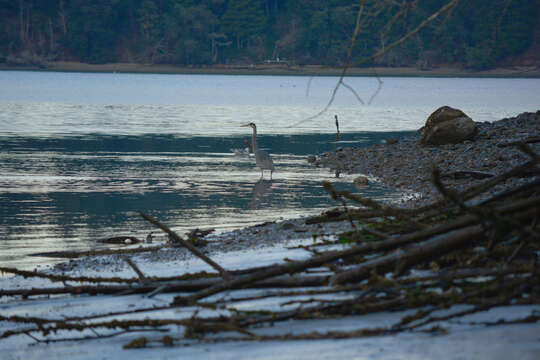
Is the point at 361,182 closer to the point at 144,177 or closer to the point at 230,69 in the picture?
the point at 144,177

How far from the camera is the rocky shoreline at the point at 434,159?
41.6 ft

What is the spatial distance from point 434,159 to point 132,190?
7358mm

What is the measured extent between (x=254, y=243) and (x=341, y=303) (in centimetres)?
420

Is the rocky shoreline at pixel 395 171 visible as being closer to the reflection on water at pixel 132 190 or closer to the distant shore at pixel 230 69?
the reflection on water at pixel 132 190

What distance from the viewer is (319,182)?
1591cm

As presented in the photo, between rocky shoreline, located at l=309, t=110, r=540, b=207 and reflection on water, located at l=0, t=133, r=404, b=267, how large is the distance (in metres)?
0.92

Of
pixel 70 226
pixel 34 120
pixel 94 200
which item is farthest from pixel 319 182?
pixel 34 120

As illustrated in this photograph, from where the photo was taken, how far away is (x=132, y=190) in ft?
48.0

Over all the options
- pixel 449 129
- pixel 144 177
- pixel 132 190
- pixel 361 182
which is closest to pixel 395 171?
pixel 361 182

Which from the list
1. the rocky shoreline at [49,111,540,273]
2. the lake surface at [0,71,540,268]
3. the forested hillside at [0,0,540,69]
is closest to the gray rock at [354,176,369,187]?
the lake surface at [0,71,540,268]

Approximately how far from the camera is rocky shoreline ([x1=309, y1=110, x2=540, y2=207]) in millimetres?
12680

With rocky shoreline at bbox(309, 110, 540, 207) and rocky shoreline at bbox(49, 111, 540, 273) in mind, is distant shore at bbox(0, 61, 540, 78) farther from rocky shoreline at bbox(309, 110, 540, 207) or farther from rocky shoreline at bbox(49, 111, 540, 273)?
rocky shoreline at bbox(49, 111, 540, 273)

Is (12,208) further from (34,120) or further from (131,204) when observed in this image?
(34,120)

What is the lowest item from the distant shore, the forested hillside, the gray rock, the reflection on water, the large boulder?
the reflection on water
